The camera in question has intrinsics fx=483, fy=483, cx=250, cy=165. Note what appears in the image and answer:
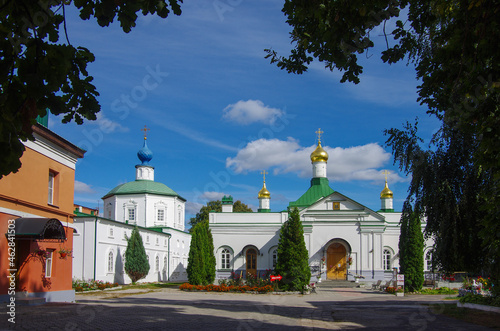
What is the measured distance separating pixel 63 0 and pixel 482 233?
6.38 meters

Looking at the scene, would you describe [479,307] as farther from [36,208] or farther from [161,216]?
[161,216]

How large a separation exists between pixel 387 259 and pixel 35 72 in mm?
34927

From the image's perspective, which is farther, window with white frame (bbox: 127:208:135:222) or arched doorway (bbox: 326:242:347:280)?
window with white frame (bbox: 127:208:135:222)

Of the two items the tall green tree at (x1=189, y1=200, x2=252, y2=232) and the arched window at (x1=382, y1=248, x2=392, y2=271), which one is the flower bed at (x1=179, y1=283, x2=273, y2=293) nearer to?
the arched window at (x1=382, y1=248, x2=392, y2=271)

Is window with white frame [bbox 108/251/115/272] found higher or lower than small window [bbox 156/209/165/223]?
lower

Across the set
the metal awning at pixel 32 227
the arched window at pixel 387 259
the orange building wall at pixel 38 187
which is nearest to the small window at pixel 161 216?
the arched window at pixel 387 259

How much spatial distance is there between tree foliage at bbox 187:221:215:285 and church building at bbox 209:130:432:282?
9.38 feet

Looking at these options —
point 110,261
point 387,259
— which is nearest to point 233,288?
point 110,261

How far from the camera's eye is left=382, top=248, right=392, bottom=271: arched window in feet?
117

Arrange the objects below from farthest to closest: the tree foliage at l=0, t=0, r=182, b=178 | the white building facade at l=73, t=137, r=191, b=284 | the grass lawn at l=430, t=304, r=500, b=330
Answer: the white building facade at l=73, t=137, r=191, b=284 → the grass lawn at l=430, t=304, r=500, b=330 → the tree foliage at l=0, t=0, r=182, b=178

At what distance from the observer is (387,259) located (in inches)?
1420

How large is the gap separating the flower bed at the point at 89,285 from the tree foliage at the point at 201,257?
511cm

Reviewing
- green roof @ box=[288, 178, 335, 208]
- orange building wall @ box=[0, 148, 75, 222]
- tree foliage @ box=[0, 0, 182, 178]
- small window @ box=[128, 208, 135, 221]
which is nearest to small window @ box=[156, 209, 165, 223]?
small window @ box=[128, 208, 135, 221]

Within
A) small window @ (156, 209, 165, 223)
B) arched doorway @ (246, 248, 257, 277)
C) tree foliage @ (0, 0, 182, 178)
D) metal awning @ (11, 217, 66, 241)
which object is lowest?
arched doorway @ (246, 248, 257, 277)
